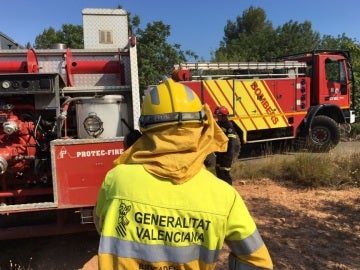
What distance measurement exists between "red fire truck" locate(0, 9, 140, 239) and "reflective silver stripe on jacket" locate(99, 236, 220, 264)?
244cm

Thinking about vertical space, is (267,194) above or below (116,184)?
below

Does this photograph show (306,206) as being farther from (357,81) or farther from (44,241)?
(357,81)

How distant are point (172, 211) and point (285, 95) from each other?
10.4 metres

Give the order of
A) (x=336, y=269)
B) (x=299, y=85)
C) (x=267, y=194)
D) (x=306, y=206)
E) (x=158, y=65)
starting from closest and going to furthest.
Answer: (x=336, y=269)
(x=306, y=206)
(x=267, y=194)
(x=299, y=85)
(x=158, y=65)

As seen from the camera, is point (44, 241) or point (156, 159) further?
point (44, 241)

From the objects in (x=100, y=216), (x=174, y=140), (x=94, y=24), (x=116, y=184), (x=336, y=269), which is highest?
(x=94, y=24)

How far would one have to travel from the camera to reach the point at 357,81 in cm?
1791

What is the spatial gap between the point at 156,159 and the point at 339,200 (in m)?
5.77

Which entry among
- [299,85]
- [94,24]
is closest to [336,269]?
[94,24]

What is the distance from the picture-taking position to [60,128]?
13.9 feet

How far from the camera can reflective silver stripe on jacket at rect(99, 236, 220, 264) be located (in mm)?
1593

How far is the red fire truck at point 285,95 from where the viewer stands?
10539 mm

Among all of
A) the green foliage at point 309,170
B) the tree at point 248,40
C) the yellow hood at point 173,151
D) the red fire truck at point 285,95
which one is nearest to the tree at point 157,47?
the tree at point 248,40

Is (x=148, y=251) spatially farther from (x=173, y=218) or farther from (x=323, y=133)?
(x=323, y=133)
